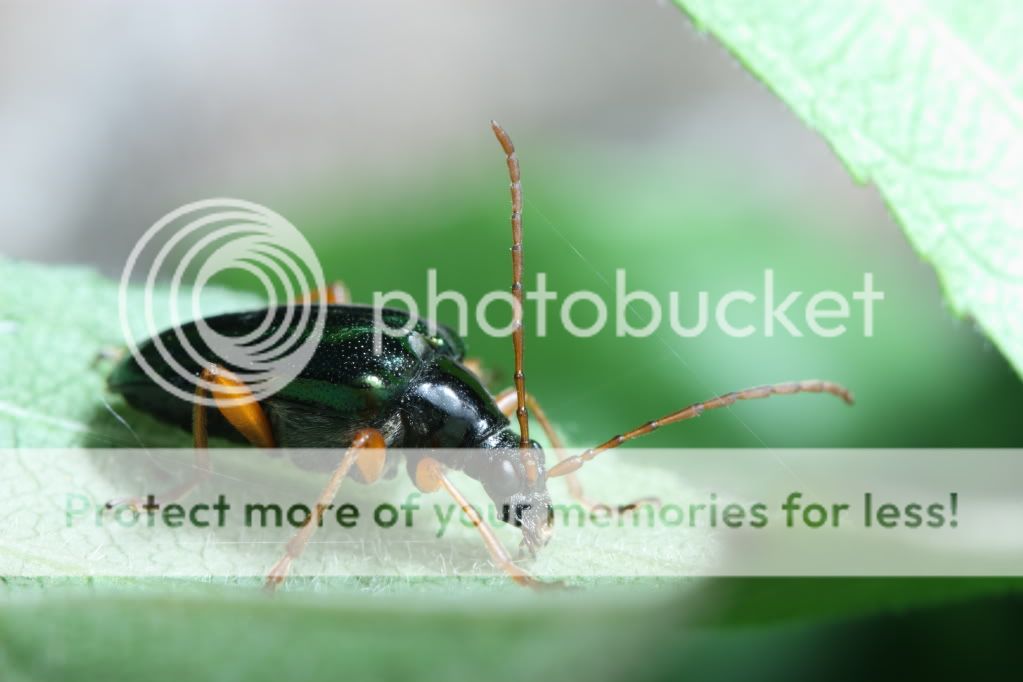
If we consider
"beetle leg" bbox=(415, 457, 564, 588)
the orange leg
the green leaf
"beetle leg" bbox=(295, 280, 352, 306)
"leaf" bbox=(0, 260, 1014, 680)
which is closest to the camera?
"leaf" bbox=(0, 260, 1014, 680)

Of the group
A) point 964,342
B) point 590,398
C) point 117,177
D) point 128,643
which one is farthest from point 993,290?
point 117,177

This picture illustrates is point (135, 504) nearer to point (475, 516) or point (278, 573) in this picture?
point (278, 573)

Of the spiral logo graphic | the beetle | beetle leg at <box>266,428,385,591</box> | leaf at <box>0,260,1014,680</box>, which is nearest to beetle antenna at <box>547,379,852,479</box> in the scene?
the beetle

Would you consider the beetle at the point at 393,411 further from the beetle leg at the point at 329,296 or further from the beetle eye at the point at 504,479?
the beetle leg at the point at 329,296

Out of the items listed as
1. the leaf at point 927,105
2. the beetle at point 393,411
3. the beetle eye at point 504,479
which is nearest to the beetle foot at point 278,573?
the beetle at point 393,411

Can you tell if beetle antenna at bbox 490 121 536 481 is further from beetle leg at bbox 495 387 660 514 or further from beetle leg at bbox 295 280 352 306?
beetle leg at bbox 295 280 352 306

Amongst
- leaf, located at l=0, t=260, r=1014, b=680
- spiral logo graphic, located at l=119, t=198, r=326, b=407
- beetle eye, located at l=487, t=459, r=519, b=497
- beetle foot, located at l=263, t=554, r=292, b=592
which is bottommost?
beetle foot, located at l=263, t=554, r=292, b=592

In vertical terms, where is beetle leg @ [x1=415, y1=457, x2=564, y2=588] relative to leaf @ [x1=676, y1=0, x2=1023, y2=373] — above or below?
below
